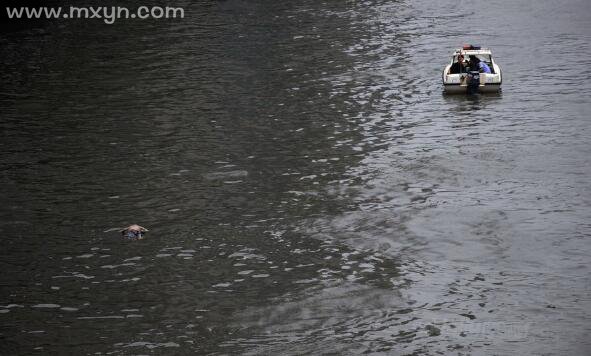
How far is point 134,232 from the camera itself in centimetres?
3042

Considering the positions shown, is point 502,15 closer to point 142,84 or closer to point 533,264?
point 142,84

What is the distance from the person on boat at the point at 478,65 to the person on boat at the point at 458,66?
47cm

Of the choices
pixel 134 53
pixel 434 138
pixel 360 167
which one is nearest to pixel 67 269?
pixel 360 167

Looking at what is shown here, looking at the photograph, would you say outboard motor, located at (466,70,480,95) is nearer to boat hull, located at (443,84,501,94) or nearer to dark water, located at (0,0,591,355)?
boat hull, located at (443,84,501,94)

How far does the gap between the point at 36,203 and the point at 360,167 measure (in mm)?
11949

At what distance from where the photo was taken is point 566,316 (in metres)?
24.3

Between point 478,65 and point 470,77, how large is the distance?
1175 mm

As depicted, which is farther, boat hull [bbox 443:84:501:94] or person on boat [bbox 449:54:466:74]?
person on boat [bbox 449:54:466:74]

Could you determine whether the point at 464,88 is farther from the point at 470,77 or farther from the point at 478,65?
the point at 478,65

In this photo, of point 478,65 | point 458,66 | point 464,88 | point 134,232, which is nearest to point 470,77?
point 464,88

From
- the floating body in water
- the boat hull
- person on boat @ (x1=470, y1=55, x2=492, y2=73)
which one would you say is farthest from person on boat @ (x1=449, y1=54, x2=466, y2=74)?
the floating body in water

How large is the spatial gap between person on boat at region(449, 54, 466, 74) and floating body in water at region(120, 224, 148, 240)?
21.5m

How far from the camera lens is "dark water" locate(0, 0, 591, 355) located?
24547 millimetres

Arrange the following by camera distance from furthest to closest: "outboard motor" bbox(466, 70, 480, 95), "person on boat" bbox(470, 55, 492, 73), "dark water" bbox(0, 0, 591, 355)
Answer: "person on boat" bbox(470, 55, 492, 73), "outboard motor" bbox(466, 70, 480, 95), "dark water" bbox(0, 0, 591, 355)
